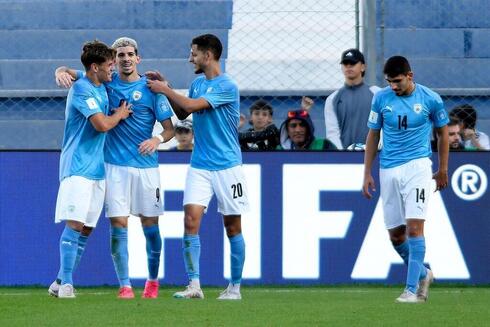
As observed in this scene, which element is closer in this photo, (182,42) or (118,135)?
(118,135)

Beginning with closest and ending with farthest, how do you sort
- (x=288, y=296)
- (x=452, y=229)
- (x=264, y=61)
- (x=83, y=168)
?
(x=83, y=168), (x=288, y=296), (x=452, y=229), (x=264, y=61)

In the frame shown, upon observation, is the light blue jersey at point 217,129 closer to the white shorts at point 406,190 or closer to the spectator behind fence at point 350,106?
the white shorts at point 406,190

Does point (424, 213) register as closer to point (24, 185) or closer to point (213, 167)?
point (213, 167)

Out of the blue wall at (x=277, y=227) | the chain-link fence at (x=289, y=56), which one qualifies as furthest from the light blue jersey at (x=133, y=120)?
the chain-link fence at (x=289, y=56)

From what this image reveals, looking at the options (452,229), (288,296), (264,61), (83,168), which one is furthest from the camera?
(264,61)

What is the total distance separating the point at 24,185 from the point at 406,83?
3790 millimetres

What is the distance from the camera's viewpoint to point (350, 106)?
11094 millimetres

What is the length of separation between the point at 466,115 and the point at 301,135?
60.0 inches

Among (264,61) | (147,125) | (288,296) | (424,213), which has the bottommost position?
(288,296)

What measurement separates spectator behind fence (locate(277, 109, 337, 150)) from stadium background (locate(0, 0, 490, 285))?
0.22 metres

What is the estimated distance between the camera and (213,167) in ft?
29.7

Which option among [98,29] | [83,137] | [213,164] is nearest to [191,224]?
[213,164]

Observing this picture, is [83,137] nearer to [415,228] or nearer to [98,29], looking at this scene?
[415,228]

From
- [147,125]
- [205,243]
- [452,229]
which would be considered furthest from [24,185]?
[452,229]
